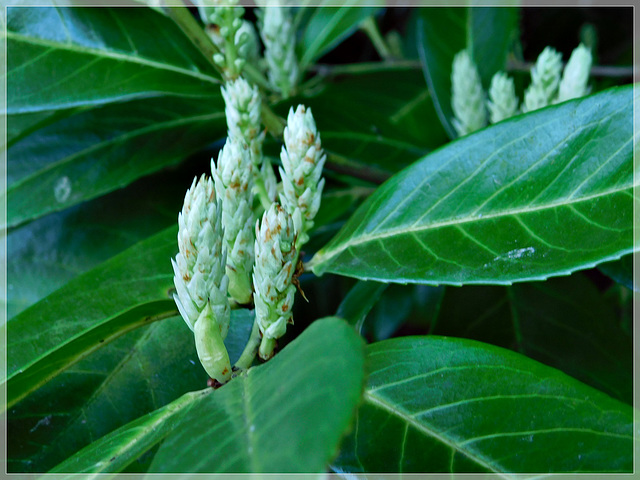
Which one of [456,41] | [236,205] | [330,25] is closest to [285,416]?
[236,205]

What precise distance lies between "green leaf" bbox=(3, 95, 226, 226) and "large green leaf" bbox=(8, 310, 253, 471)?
43 cm

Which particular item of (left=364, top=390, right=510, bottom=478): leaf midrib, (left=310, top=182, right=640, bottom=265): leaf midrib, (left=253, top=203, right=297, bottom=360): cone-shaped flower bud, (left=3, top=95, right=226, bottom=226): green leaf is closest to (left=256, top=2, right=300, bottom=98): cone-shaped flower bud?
(left=3, top=95, right=226, bottom=226): green leaf

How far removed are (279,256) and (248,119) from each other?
292 mm

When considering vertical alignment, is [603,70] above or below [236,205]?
below

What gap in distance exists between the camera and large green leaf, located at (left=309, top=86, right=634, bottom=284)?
27.1 inches

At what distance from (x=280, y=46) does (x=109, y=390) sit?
0.76 meters

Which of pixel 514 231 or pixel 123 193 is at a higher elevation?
pixel 123 193

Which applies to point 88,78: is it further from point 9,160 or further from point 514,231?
point 514,231

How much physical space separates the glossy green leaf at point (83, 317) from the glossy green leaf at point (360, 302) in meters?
0.27

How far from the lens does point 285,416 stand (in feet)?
1.44

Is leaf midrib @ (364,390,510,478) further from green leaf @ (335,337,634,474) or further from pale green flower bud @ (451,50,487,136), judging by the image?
pale green flower bud @ (451,50,487,136)

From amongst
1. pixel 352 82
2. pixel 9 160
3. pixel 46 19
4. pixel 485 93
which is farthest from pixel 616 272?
pixel 9 160

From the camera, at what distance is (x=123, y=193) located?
1272 millimetres

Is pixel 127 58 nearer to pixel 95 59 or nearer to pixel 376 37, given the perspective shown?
pixel 95 59
